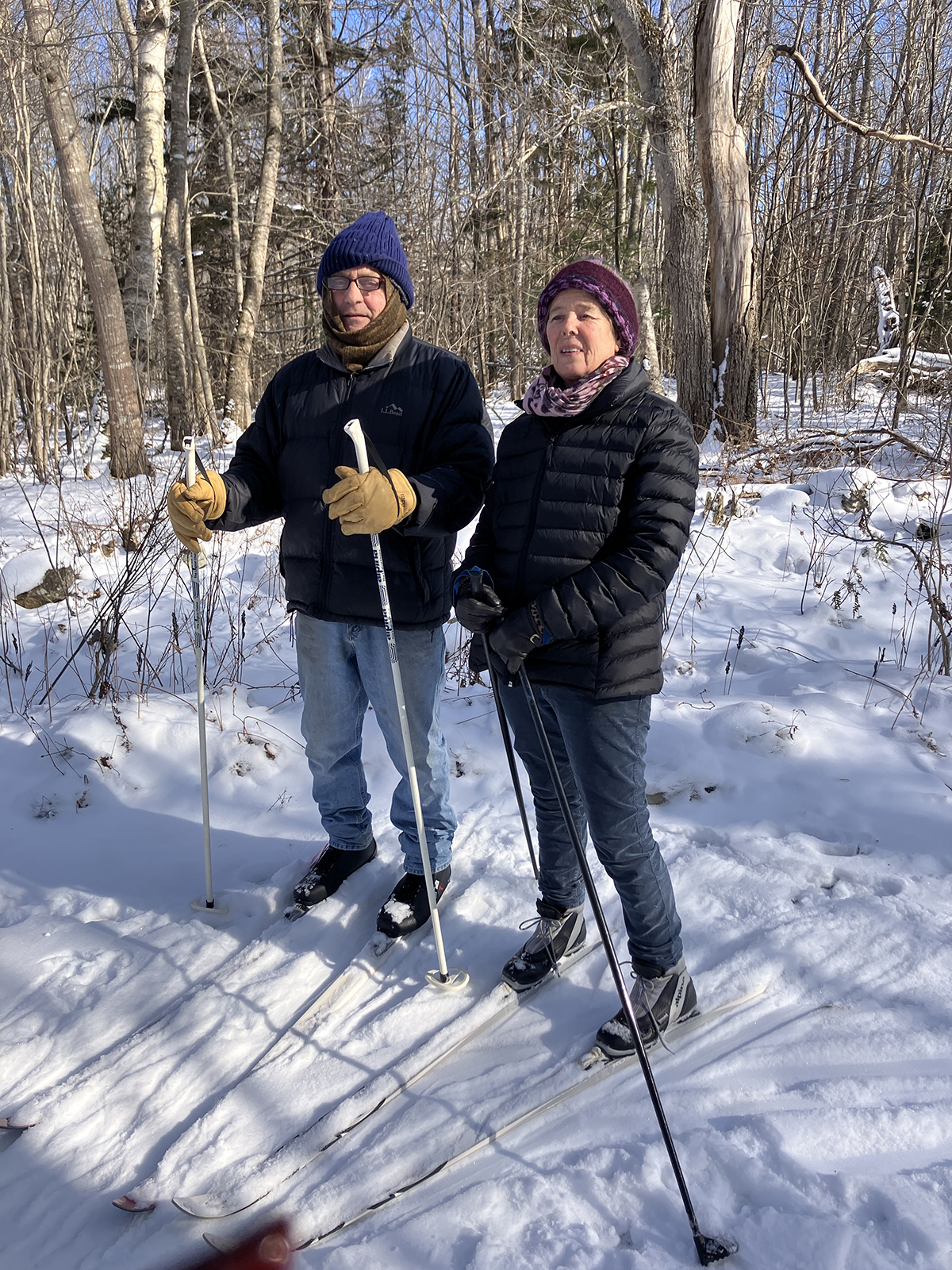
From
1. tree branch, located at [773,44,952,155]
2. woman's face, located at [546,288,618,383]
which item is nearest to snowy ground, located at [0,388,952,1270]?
woman's face, located at [546,288,618,383]

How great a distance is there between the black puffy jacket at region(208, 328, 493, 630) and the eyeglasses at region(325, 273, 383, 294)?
17 centimetres

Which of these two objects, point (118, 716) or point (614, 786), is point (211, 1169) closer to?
point (614, 786)

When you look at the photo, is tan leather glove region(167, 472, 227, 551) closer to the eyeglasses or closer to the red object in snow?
the eyeglasses

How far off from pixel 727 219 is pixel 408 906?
27.1 ft

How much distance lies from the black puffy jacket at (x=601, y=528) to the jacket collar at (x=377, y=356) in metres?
0.58

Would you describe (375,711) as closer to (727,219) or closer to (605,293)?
(605,293)

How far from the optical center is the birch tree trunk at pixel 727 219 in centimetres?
800

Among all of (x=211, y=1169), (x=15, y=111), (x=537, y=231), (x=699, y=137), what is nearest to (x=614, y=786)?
(x=211, y=1169)

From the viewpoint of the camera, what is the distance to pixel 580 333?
1970mm

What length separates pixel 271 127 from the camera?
419 inches

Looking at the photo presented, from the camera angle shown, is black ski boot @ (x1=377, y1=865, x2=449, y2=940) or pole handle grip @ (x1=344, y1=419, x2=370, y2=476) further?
black ski boot @ (x1=377, y1=865, x2=449, y2=940)

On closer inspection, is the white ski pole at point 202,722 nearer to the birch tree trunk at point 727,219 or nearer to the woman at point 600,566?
the woman at point 600,566

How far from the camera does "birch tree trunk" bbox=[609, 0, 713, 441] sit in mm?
7871

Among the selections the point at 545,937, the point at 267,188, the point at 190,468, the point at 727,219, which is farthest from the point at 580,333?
the point at 267,188
